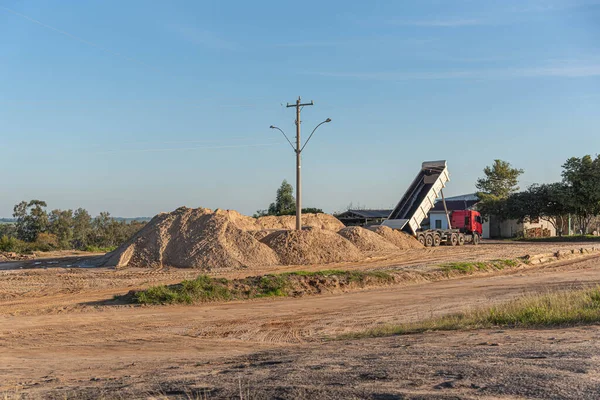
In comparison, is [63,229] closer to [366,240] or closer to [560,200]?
[366,240]

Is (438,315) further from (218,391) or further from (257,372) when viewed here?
(218,391)

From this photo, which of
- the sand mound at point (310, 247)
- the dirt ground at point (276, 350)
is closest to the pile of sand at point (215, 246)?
the sand mound at point (310, 247)

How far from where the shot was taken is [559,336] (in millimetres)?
10039

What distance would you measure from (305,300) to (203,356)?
8.32 m

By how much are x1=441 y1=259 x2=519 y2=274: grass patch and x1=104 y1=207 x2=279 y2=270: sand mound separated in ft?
28.1

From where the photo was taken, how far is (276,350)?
10.9m

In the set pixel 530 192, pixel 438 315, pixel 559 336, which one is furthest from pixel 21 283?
pixel 530 192

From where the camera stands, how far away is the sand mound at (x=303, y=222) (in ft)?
137

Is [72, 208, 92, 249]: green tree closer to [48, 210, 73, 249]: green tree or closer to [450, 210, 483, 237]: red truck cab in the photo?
[48, 210, 73, 249]: green tree

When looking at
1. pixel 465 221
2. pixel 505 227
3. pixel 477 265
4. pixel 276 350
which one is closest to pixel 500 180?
pixel 505 227

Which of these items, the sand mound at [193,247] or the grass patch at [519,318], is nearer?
the grass patch at [519,318]

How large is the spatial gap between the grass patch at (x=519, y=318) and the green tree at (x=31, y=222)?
154 ft

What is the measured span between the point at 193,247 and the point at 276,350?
1804cm

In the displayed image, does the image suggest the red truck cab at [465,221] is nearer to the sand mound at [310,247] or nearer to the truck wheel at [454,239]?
the truck wheel at [454,239]
